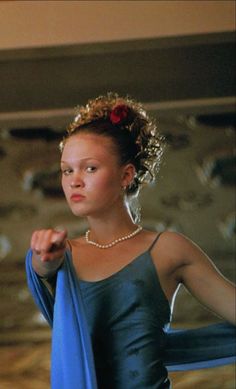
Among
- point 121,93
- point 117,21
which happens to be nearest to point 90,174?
point 117,21

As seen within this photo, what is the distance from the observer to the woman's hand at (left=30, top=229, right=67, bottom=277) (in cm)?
86

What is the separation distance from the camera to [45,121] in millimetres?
2768

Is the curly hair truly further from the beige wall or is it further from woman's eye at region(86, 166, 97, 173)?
the beige wall

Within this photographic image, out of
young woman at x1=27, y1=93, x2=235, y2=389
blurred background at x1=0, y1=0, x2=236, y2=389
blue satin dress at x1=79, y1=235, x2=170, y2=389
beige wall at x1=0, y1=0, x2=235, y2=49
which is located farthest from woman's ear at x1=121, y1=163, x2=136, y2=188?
beige wall at x1=0, y1=0, x2=235, y2=49

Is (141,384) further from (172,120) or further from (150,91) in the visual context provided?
(172,120)

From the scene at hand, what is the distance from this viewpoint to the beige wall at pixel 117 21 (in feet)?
6.30

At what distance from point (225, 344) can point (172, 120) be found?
1.81 meters

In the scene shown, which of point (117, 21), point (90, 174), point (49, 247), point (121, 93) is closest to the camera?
point (49, 247)

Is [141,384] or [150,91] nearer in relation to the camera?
[141,384]

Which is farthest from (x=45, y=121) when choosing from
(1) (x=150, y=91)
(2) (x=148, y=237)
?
(2) (x=148, y=237)

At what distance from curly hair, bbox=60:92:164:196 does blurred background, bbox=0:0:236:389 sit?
1.52ft

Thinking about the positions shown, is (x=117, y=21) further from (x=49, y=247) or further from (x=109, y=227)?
(x=49, y=247)

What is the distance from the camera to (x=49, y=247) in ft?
2.83

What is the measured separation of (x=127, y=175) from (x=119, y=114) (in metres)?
0.08
